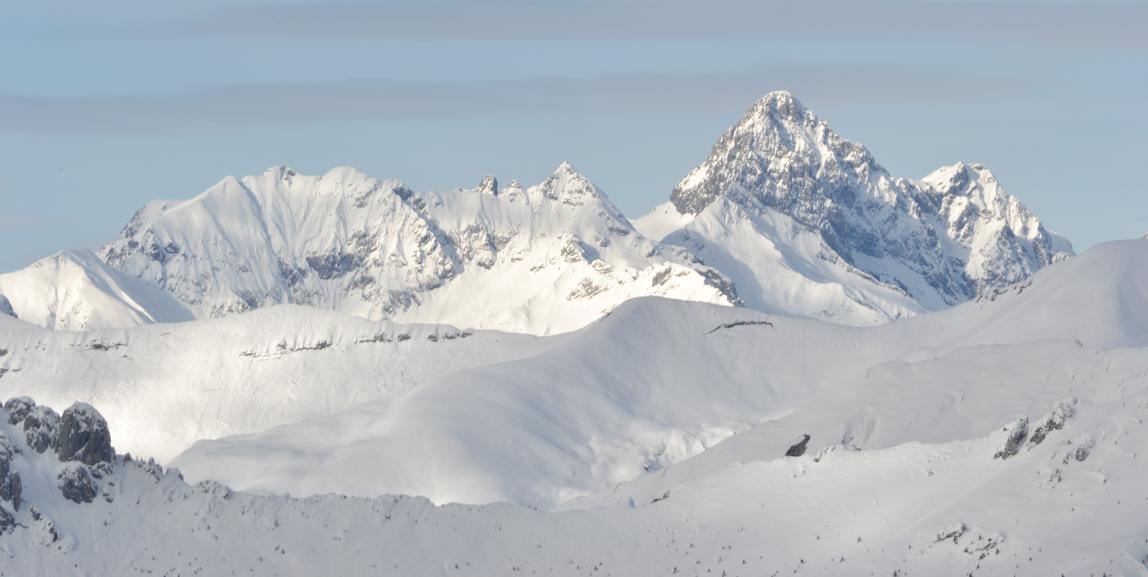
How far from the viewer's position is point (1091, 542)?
64.4 meters

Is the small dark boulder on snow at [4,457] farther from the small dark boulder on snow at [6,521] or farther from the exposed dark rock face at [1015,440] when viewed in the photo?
the exposed dark rock face at [1015,440]

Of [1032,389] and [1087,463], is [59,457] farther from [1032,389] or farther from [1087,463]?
[1032,389]

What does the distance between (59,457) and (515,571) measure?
701 inches

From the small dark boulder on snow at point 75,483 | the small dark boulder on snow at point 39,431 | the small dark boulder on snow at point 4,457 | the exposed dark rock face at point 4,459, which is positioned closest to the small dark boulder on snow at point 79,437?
the small dark boulder on snow at point 39,431

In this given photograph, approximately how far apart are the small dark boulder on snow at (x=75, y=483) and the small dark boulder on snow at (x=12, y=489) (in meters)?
2.14

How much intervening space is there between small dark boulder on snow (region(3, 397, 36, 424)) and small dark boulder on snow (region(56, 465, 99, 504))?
289cm

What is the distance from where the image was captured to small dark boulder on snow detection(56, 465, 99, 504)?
80.9 m

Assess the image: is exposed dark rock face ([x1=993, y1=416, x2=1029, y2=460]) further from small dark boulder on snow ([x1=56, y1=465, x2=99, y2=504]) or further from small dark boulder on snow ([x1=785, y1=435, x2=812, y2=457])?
small dark boulder on snow ([x1=56, y1=465, x2=99, y2=504])

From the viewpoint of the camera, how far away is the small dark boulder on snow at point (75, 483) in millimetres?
Answer: 80938

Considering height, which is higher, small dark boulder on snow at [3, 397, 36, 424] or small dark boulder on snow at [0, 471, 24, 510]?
small dark boulder on snow at [3, 397, 36, 424]

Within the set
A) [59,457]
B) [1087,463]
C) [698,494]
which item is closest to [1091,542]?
[1087,463]

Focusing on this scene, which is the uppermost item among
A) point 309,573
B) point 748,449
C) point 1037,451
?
point 1037,451

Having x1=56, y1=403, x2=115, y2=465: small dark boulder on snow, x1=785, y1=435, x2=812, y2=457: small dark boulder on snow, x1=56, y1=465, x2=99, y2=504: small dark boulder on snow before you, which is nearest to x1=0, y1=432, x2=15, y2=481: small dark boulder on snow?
x1=56, y1=465, x2=99, y2=504: small dark boulder on snow

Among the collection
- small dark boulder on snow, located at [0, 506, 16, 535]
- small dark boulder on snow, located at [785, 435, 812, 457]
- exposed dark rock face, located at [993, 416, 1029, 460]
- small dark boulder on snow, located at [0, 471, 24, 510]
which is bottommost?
small dark boulder on snow, located at [785, 435, 812, 457]
